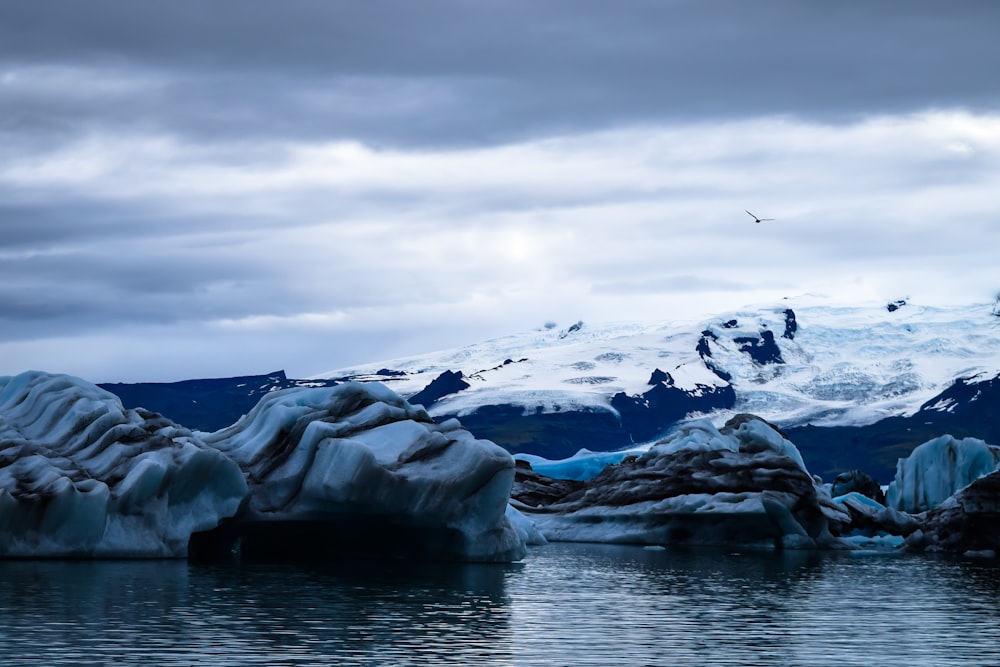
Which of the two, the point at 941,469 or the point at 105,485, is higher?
the point at 941,469

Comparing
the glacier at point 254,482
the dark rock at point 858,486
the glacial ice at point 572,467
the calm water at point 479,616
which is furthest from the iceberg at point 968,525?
the glacial ice at point 572,467

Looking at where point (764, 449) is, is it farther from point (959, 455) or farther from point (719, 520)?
point (959, 455)

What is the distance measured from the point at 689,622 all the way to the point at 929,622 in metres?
4.75

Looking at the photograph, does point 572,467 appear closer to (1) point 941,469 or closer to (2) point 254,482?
(1) point 941,469

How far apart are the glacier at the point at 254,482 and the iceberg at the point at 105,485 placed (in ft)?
0.12

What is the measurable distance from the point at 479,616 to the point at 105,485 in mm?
12695

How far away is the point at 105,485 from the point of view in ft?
118

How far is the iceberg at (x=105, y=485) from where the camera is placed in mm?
36156

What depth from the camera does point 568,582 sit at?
122 feet

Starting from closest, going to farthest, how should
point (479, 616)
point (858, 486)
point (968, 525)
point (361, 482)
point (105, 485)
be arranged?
point (479, 616) → point (105, 485) → point (361, 482) → point (968, 525) → point (858, 486)

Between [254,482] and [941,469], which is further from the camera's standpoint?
[941,469]

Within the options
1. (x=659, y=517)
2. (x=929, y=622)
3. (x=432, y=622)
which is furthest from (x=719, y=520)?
(x=432, y=622)

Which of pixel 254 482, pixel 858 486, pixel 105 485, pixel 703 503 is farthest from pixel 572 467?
pixel 105 485

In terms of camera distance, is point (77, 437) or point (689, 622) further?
point (77, 437)
